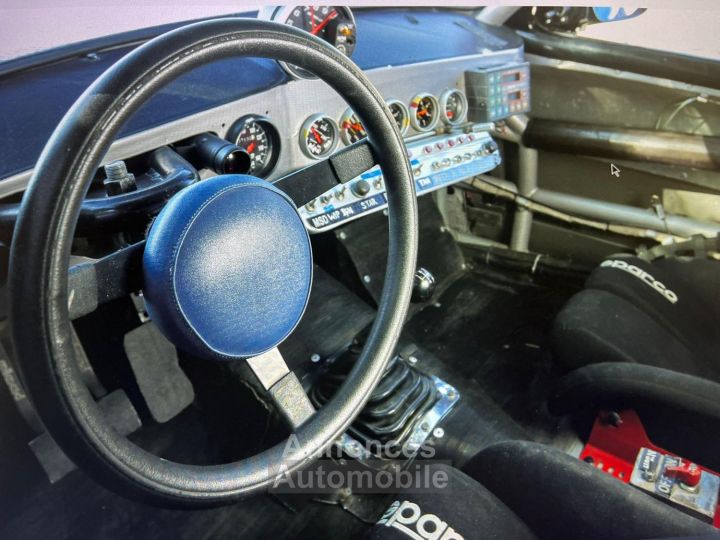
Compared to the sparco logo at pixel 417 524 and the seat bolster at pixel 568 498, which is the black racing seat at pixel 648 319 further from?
the sparco logo at pixel 417 524

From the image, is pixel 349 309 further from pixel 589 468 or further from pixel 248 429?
pixel 589 468

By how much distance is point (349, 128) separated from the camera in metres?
1.47

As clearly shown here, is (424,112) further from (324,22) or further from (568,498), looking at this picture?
(568,498)

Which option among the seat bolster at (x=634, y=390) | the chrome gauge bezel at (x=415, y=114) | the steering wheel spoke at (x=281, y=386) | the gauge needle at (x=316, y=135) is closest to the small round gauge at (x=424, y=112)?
the chrome gauge bezel at (x=415, y=114)

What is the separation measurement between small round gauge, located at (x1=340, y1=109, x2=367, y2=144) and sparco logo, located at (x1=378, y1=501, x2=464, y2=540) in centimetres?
89

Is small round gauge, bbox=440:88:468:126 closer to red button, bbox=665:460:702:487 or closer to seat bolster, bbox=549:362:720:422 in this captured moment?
seat bolster, bbox=549:362:720:422

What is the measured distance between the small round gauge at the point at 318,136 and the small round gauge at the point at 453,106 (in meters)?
0.42

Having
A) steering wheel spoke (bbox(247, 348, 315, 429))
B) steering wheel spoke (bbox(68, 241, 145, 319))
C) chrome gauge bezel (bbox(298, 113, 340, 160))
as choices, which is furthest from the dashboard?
steering wheel spoke (bbox(247, 348, 315, 429))

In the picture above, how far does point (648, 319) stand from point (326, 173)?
0.92 meters

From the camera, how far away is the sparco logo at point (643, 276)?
4.54 ft

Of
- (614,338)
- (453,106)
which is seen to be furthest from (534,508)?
(453,106)

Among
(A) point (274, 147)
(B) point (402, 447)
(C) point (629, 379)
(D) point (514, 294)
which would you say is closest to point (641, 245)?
(D) point (514, 294)

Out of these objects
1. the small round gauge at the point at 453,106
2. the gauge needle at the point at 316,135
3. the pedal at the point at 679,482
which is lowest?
the pedal at the point at 679,482

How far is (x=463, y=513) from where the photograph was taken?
0.85 m
